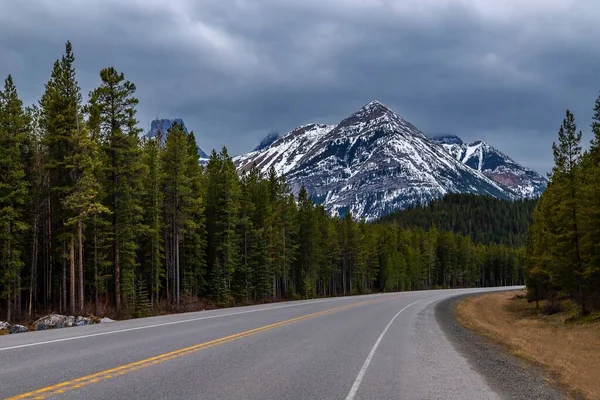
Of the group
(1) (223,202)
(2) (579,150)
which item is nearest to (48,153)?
(1) (223,202)

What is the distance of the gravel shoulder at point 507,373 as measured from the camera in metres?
9.59

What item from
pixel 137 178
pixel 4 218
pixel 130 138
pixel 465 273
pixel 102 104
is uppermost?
pixel 102 104

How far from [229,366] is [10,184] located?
2580 centimetres

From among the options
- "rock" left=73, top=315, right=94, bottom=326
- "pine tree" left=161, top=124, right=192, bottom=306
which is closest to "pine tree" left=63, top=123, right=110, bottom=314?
"rock" left=73, top=315, right=94, bottom=326

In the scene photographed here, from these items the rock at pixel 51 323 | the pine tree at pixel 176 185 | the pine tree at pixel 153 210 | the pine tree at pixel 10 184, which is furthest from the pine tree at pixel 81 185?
the pine tree at pixel 176 185

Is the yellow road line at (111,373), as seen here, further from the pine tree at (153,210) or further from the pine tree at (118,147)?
the pine tree at (153,210)

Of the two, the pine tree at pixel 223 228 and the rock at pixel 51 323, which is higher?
the pine tree at pixel 223 228

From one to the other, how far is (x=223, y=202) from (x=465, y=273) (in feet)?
355

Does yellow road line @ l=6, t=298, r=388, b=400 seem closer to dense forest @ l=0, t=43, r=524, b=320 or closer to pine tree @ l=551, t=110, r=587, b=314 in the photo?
dense forest @ l=0, t=43, r=524, b=320

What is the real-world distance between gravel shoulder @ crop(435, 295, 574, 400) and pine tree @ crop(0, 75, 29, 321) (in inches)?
996

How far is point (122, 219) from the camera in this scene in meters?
33.6

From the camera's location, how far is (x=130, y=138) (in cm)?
3139

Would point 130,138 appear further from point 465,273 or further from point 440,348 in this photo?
point 465,273

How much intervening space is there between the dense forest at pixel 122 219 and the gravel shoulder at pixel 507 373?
18.9 meters
